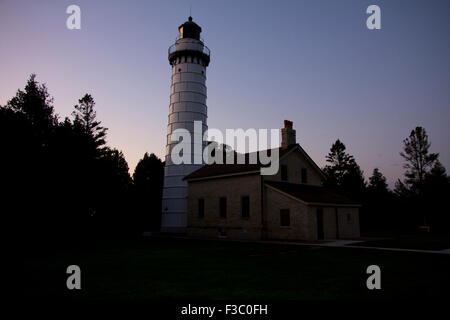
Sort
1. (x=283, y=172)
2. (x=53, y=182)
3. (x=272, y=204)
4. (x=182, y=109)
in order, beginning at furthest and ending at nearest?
(x=182, y=109) → (x=283, y=172) → (x=272, y=204) → (x=53, y=182)

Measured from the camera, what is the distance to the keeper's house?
22.1m

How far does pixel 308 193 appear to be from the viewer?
Result: 2395cm

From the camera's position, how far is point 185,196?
3228 centimetres

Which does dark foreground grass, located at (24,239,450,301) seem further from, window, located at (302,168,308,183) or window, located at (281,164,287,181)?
window, located at (302,168,308,183)

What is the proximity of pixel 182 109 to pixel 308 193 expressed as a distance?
16150 mm

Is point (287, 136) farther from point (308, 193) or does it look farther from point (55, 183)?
point (55, 183)

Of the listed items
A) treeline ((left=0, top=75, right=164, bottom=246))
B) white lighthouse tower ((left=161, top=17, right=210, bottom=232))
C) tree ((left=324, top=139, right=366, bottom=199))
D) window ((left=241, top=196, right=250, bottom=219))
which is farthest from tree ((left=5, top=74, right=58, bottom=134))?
tree ((left=324, top=139, right=366, bottom=199))

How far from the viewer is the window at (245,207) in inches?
970

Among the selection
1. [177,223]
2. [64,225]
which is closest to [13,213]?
[64,225]

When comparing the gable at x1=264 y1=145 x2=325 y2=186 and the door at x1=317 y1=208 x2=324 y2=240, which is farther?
the gable at x1=264 y1=145 x2=325 y2=186

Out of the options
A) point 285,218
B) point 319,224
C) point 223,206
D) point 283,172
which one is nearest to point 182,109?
point 223,206

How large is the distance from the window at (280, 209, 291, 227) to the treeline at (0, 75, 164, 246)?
39.1 feet

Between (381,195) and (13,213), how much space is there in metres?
42.4
